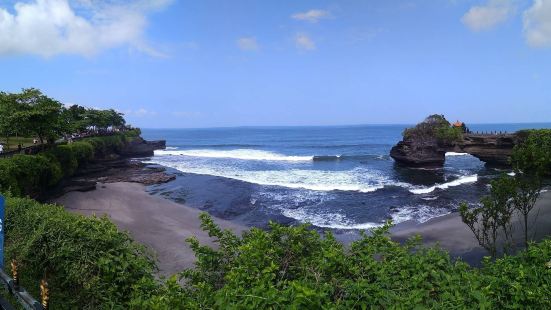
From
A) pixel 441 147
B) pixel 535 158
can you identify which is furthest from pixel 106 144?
pixel 535 158

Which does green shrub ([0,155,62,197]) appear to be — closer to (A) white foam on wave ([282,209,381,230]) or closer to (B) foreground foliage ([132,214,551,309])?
(A) white foam on wave ([282,209,381,230])

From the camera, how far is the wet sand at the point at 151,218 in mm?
17159

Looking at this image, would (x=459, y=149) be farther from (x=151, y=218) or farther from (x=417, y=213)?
(x=151, y=218)

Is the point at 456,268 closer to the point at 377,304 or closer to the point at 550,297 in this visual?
the point at 550,297

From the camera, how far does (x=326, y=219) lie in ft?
78.7

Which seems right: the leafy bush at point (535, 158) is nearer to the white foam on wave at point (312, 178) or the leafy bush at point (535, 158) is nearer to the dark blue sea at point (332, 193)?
the dark blue sea at point (332, 193)

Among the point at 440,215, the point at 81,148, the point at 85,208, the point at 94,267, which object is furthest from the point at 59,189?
the point at 440,215

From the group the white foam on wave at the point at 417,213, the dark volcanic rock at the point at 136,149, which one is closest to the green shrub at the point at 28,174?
the white foam on wave at the point at 417,213

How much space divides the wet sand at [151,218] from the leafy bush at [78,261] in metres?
7.02

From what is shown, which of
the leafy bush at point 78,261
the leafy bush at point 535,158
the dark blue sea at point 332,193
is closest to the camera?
the leafy bush at point 78,261

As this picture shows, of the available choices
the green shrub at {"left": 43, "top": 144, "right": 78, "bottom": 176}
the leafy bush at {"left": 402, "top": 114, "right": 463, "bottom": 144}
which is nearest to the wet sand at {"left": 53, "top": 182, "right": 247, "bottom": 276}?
the green shrub at {"left": 43, "top": 144, "right": 78, "bottom": 176}

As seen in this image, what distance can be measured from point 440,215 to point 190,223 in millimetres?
16183

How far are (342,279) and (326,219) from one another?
65.6ft

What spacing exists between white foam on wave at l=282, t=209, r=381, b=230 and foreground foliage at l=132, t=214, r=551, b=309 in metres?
17.1
